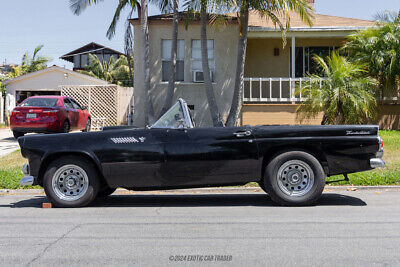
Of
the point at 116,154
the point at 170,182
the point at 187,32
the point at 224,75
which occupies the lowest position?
the point at 170,182

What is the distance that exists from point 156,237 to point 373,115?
1393 centimetres

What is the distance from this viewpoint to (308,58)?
21.0 m

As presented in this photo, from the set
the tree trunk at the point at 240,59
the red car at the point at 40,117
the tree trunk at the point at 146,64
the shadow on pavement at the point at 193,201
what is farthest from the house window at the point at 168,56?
the shadow on pavement at the point at 193,201

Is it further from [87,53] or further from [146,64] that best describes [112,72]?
[146,64]

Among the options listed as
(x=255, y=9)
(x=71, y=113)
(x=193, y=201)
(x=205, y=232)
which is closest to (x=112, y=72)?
(x=71, y=113)

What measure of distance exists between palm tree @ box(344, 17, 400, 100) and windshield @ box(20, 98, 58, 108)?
10.9 m

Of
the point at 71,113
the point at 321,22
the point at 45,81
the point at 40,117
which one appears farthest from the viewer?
the point at 45,81

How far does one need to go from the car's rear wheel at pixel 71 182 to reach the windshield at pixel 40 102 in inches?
362

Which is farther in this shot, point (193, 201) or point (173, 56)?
point (173, 56)

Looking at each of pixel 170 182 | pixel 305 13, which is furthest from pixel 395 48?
pixel 170 182

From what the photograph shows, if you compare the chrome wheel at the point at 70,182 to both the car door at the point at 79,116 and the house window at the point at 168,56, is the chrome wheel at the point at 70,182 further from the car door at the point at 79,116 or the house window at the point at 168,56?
the house window at the point at 168,56

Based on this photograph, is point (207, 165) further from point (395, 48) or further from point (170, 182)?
point (395, 48)

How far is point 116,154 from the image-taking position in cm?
700

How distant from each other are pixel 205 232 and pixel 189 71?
14.2 m
